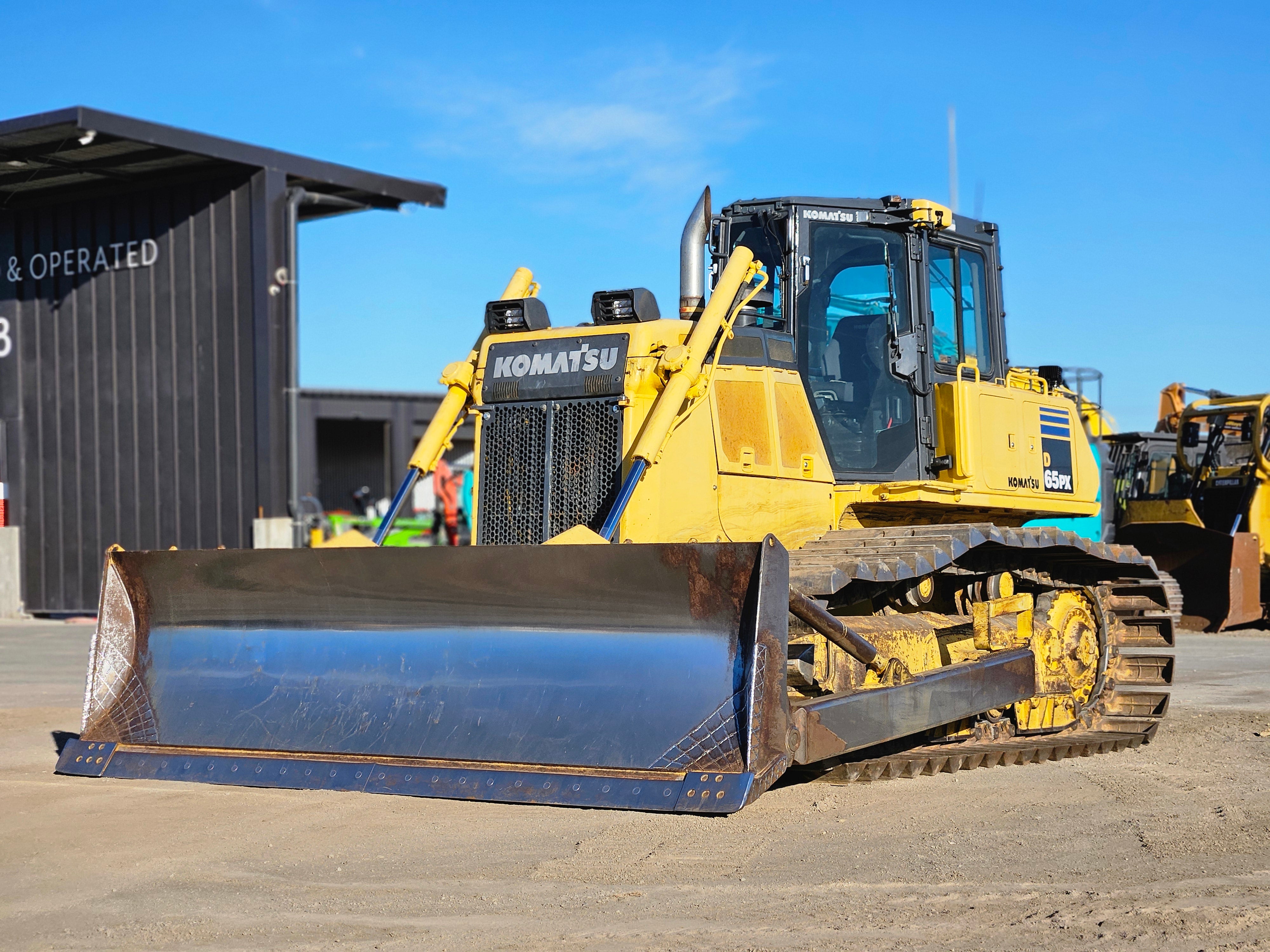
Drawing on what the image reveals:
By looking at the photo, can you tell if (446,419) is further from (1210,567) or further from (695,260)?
(1210,567)

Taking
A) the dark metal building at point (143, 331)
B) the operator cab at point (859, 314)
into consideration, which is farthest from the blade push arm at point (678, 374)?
the dark metal building at point (143, 331)

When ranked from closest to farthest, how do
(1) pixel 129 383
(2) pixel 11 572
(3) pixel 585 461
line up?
(3) pixel 585 461 < (1) pixel 129 383 < (2) pixel 11 572

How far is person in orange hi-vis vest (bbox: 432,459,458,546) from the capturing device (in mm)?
25562

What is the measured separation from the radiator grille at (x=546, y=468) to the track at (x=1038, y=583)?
1113 millimetres

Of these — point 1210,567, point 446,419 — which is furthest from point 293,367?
point 1210,567

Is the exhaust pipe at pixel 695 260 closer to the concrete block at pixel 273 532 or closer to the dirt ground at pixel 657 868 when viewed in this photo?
the dirt ground at pixel 657 868

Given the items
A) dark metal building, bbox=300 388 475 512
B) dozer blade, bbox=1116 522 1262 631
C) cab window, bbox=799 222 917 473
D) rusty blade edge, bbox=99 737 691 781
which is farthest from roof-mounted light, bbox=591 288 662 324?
dark metal building, bbox=300 388 475 512

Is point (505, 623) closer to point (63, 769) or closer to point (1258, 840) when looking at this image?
point (63, 769)

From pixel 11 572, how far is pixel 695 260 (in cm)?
1414

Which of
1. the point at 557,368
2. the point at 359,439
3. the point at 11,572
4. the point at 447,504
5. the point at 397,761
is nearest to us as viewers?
the point at 397,761

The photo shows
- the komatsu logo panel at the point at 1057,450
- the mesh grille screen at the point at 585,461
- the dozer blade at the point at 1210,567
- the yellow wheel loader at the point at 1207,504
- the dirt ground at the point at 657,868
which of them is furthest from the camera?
the yellow wheel loader at the point at 1207,504

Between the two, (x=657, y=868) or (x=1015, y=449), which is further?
(x=1015, y=449)

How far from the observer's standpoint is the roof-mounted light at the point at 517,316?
7719mm

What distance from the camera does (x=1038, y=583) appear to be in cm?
855
